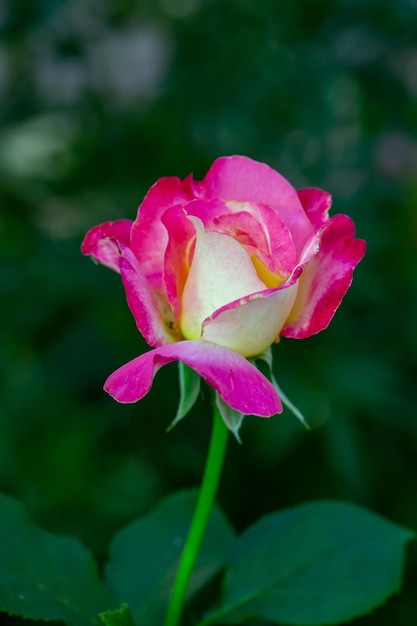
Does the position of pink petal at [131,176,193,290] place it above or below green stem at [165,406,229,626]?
above

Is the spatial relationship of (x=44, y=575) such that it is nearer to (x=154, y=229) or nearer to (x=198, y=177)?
(x=154, y=229)

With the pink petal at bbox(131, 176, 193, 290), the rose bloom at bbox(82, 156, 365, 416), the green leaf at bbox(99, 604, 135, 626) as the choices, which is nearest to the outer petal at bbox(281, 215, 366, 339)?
the rose bloom at bbox(82, 156, 365, 416)

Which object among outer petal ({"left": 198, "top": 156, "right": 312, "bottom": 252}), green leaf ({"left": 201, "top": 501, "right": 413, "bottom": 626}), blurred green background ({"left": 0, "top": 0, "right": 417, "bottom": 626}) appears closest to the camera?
outer petal ({"left": 198, "top": 156, "right": 312, "bottom": 252})

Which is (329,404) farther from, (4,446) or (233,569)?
(233,569)

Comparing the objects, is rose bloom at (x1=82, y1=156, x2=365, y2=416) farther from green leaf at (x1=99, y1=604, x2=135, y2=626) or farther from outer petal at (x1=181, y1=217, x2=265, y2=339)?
green leaf at (x1=99, y1=604, x2=135, y2=626)

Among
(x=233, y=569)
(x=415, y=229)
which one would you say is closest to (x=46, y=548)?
(x=233, y=569)

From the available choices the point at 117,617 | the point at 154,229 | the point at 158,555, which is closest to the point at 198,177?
the point at 158,555

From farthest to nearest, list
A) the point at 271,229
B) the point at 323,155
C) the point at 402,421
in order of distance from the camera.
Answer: the point at 323,155
the point at 402,421
the point at 271,229
